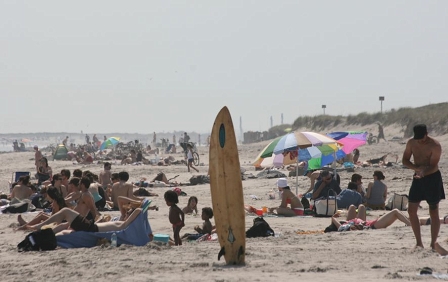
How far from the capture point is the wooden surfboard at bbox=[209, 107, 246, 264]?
712 centimetres

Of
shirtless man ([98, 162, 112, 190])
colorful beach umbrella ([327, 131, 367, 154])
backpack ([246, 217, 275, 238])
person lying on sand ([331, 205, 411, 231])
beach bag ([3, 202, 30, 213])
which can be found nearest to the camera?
backpack ([246, 217, 275, 238])

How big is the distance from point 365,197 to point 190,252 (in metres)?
6.02

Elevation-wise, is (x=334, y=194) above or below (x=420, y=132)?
below

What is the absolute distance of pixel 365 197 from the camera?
13453 mm

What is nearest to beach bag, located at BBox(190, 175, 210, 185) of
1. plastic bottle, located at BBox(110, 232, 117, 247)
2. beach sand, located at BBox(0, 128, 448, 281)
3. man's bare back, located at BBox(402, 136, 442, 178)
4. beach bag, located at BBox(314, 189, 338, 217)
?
beach bag, located at BBox(314, 189, 338, 217)

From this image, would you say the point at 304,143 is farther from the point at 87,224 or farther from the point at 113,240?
the point at 113,240

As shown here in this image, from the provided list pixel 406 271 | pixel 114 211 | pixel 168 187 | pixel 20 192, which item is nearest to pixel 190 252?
pixel 406 271

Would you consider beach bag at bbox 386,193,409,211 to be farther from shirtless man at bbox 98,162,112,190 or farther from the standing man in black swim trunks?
shirtless man at bbox 98,162,112,190

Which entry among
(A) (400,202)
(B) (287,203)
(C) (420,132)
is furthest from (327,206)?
(C) (420,132)

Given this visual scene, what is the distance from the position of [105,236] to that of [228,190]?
90.3 inches

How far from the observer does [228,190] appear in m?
7.18

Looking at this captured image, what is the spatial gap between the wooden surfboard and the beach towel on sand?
1.96m

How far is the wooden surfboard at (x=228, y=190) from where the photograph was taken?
7.12 metres

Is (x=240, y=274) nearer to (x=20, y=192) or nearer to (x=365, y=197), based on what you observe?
(x=365, y=197)
